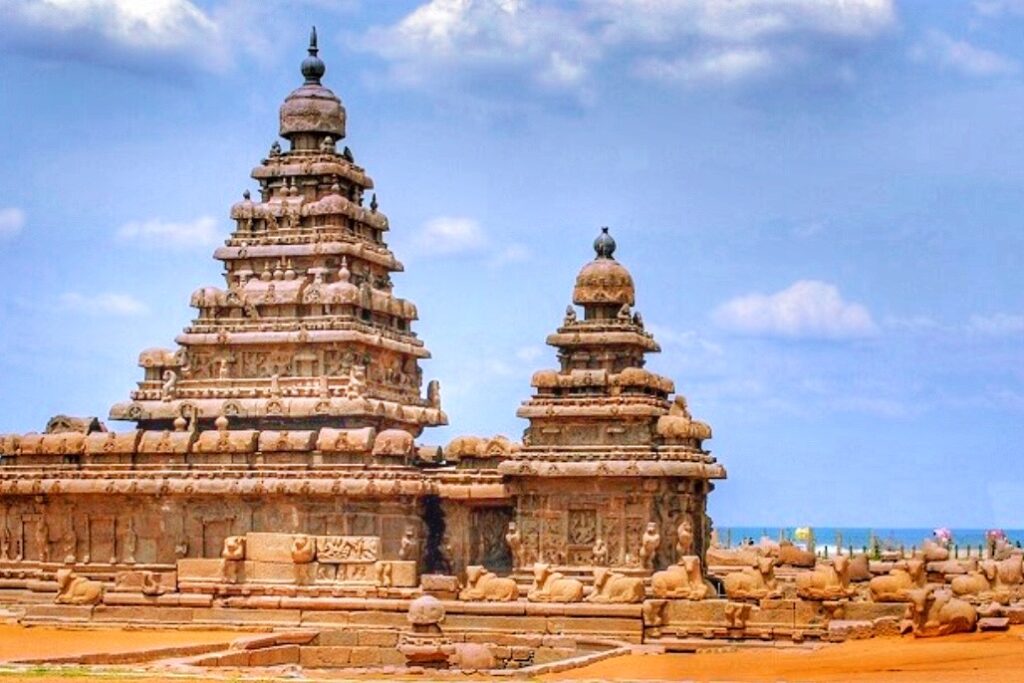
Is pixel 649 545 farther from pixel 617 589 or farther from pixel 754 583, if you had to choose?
pixel 754 583

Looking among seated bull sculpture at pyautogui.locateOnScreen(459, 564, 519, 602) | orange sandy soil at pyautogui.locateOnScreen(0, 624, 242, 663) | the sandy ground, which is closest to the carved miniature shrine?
seated bull sculpture at pyautogui.locateOnScreen(459, 564, 519, 602)

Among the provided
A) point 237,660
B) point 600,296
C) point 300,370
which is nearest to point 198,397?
point 300,370

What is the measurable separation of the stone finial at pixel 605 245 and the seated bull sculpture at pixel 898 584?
49.7ft

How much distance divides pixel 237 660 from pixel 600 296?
770 inches

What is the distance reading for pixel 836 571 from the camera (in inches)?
2016

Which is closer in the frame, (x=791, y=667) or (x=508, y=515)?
(x=791, y=667)

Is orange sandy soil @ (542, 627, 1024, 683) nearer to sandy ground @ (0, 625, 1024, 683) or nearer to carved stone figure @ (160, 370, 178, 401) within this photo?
sandy ground @ (0, 625, 1024, 683)

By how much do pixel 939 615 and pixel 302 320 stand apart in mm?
25539

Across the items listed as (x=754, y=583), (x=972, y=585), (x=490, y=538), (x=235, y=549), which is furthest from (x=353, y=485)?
(x=972, y=585)

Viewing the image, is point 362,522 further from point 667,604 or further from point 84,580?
point 667,604

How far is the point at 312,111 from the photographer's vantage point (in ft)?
225

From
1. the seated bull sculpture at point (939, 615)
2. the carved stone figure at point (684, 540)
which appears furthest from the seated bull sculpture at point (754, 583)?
the seated bull sculpture at point (939, 615)

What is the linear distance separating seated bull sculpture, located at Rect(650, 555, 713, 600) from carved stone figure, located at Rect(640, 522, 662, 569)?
4448 millimetres

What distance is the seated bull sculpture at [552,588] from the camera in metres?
53.1
